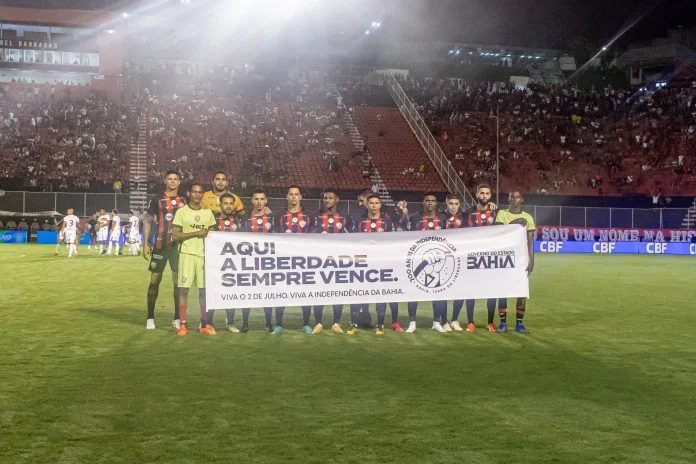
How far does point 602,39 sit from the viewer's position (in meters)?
60.4

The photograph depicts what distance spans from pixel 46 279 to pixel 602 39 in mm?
52877

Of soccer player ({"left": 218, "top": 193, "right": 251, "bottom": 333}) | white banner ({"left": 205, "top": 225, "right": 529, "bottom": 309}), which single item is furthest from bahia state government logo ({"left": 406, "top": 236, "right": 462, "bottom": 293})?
soccer player ({"left": 218, "top": 193, "right": 251, "bottom": 333})

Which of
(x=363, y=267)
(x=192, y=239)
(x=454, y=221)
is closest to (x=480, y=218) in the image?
(x=454, y=221)

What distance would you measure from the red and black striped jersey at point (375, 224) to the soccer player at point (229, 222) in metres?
1.76

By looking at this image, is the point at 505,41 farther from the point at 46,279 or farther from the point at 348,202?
the point at 46,279

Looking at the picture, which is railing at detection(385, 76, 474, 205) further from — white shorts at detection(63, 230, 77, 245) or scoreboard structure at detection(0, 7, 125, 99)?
white shorts at detection(63, 230, 77, 245)

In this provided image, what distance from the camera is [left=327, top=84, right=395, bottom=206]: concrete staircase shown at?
38812 mm

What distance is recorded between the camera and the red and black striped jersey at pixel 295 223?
10789mm

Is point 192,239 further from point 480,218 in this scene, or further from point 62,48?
point 62,48

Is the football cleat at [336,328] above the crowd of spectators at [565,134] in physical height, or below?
below

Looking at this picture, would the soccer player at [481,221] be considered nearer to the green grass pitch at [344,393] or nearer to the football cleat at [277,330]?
the green grass pitch at [344,393]

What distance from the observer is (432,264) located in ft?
35.1

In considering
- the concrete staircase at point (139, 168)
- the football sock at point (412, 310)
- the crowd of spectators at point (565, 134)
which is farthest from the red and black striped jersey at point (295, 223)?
the crowd of spectators at point (565, 134)

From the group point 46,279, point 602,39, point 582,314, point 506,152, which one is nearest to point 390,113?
point 506,152
